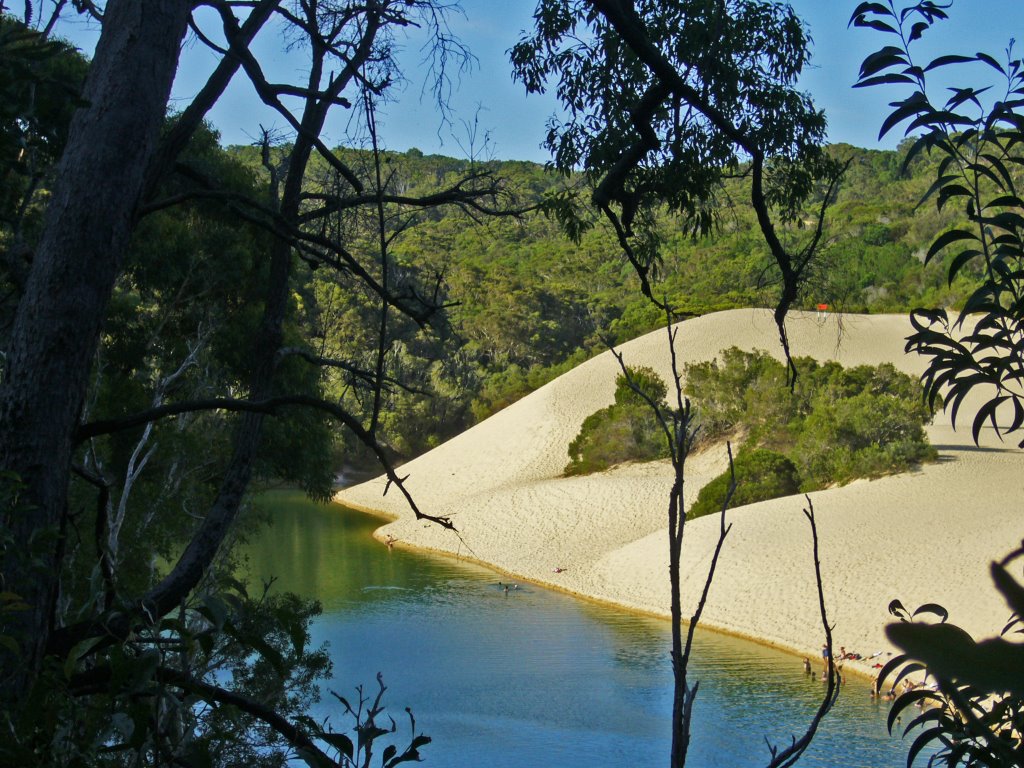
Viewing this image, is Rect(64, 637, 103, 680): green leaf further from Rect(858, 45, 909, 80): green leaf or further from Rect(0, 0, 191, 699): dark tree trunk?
Rect(858, 45, 909, 80): green leaf

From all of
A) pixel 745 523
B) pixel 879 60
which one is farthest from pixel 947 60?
pixel 745 523

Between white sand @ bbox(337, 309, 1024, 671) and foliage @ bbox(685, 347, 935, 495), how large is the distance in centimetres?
58

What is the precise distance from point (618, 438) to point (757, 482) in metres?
6.31

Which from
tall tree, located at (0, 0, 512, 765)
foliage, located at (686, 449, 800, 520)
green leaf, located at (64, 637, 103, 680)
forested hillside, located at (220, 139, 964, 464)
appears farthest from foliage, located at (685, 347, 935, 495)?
green leaf, located at (64, 637, 103, 680)

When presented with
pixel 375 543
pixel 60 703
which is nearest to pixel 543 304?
pixel 375 543

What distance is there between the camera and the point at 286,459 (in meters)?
10.0

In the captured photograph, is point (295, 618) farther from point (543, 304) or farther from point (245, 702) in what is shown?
point (543, 304)

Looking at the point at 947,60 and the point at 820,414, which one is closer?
the point at 947,60

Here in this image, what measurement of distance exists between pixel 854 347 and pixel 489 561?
1442 centimetres

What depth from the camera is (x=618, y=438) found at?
1128 inches

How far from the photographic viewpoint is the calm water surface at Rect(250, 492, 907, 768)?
10.9 m

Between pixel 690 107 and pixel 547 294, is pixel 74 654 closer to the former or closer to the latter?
pixel 690 107

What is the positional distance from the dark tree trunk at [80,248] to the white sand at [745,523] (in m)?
9.27

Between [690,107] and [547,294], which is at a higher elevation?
[547,294]
